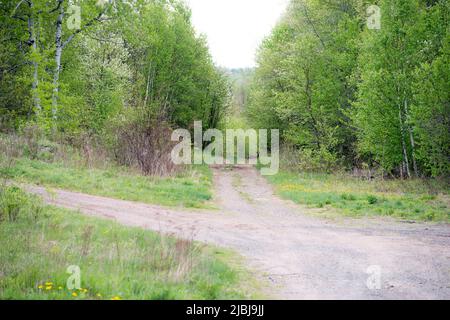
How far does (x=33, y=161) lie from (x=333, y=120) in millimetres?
19851

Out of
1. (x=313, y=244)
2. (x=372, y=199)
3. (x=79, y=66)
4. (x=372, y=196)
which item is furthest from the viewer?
(x=79, y=66)

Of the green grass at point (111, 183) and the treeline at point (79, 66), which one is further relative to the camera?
the treeline at point (79, 66)

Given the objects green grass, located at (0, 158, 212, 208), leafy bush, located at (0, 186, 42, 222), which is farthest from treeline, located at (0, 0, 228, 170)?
leafy bush, located at (0, 186, 42, 222)

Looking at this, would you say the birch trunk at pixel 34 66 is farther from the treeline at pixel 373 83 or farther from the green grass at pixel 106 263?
the treeline at pixel 373 83

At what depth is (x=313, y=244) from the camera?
407 inches

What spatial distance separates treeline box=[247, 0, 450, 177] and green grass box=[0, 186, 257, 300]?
1417 cm

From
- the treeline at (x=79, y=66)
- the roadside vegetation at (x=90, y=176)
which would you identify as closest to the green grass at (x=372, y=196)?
the roadside vegetation at (x=90, y=176)

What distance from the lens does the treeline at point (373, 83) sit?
63.1 feet

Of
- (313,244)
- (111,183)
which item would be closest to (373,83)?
(111,183)

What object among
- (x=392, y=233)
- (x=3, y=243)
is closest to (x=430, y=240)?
(x=392, y=233)

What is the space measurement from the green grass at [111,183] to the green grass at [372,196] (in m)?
4.65

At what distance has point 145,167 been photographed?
2058 centimetres

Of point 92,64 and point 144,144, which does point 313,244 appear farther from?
point 92,64

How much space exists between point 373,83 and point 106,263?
1834cm
